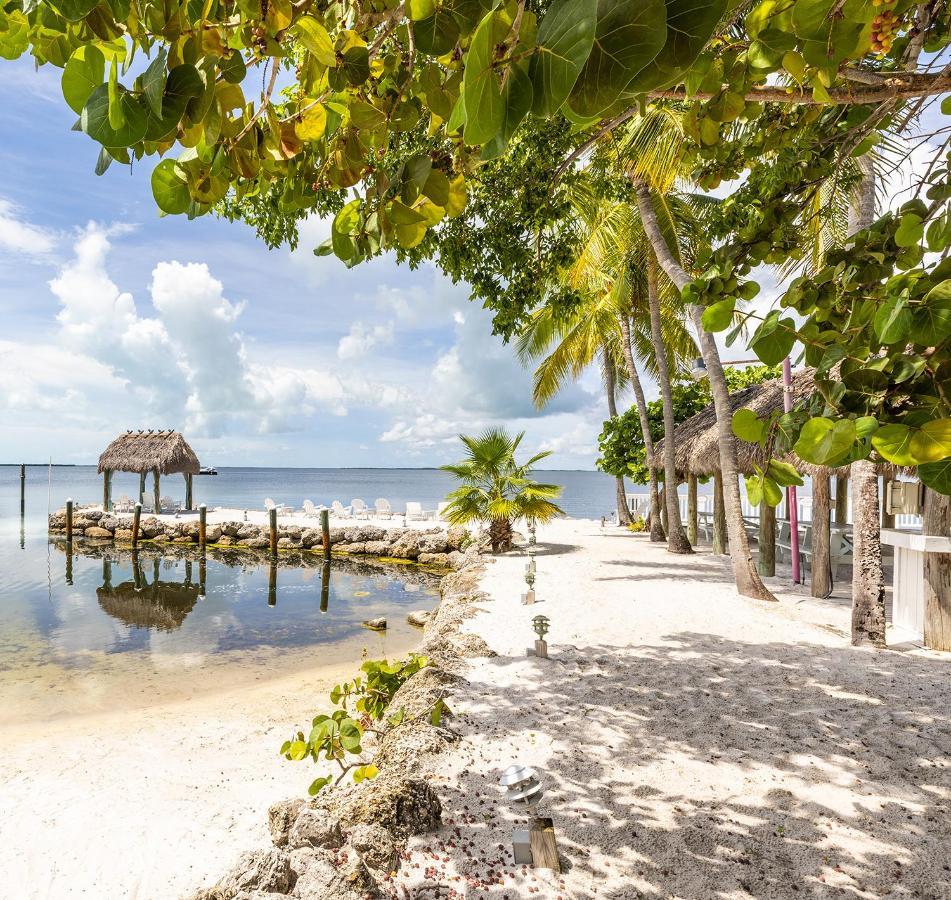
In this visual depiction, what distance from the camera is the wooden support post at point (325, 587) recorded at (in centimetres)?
1211

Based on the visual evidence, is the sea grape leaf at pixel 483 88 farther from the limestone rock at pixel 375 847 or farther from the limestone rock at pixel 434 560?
the limestone rock at pixel 434 560

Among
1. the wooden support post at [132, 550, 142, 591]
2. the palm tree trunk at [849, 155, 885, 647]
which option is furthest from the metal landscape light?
the wooden support post at [132, 550, 142, 591]

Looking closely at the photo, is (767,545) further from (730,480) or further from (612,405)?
(612,405)

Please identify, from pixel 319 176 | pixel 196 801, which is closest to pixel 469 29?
pixel 319 176

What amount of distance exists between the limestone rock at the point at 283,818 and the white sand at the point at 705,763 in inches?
29.9

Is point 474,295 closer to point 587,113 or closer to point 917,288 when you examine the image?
point 917,288

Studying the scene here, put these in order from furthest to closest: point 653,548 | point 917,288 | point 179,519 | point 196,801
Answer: point 179,519
point 653,548
point 196,801
point 917,288

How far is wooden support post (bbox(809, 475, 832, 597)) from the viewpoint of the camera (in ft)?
24.4

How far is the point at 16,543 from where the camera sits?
844 inches

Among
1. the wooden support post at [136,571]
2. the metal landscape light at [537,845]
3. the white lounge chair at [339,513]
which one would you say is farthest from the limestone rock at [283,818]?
the white lounge chair at [339,513]

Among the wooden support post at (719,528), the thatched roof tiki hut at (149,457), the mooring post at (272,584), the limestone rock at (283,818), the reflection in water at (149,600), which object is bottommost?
the reflection in water at (149,600)

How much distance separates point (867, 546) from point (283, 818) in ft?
19.0

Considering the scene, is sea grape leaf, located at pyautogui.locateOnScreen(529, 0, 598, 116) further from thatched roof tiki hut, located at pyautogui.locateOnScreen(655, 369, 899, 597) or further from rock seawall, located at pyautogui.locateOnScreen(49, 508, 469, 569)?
rock seawall, located at pyautogui.locateOnScreen(49, 508, 469, 569)

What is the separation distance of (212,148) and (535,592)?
788 centimetres
